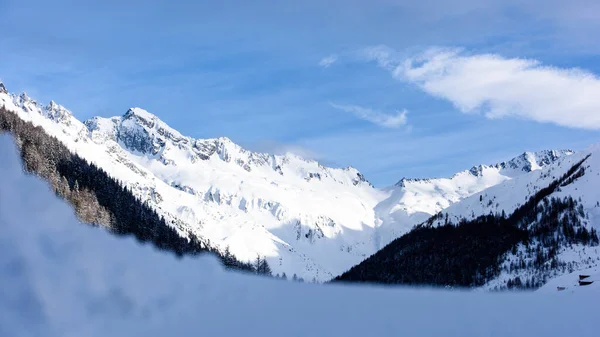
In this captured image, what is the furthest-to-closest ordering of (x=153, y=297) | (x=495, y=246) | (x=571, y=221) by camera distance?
(x=495, y=246)
(x=571, y=221)
(x=153, y=297)

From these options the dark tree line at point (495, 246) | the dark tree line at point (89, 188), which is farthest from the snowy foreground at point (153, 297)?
the dark tree line at point (495, 246)

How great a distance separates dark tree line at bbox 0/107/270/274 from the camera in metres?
117

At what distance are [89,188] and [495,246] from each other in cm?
11985

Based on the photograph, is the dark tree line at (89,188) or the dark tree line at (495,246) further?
the dark tree line at (495,246)

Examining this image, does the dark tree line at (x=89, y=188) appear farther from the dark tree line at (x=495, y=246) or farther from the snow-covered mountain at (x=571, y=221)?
the snow-covered mountain at (x=571, y=221)

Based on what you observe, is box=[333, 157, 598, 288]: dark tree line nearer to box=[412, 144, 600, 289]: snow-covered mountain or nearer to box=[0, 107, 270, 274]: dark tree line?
box=[412, 144, 600, 289]: snow-covered mountain

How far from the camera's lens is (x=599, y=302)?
15.8 meters

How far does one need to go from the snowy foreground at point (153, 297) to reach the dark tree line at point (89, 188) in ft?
348

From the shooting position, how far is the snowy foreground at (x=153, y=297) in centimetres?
721

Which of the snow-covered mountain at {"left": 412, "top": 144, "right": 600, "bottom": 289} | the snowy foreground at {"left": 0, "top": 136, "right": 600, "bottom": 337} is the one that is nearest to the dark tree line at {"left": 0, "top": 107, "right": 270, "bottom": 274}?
the snow-covered mountain at {"left": 412, "top": 144, "right": 600, "bottom": 289}

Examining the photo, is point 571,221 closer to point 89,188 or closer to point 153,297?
point 89,188

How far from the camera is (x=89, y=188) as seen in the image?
136 meters

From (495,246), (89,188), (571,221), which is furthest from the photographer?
(495,246)

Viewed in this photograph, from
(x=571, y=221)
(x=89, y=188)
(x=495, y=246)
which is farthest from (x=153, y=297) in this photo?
(x=495, y=246)
